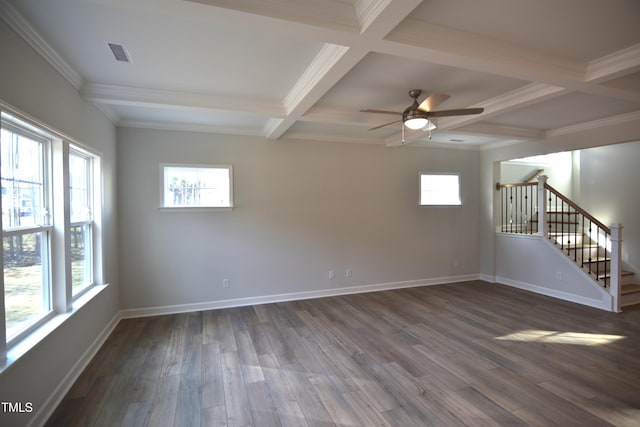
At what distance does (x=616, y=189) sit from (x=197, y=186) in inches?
293

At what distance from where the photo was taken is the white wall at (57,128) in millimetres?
1874

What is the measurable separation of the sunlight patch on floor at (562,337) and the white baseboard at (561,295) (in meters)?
1.11

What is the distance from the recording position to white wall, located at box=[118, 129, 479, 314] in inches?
170

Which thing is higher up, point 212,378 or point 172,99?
point 172,99

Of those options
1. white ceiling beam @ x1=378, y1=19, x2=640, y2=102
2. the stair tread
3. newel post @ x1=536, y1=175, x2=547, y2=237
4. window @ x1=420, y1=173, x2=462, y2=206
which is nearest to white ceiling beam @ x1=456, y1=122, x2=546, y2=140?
newel post @ x1=536, y1=175, x2=547, y2=237

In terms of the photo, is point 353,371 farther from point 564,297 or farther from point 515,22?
point 564,297

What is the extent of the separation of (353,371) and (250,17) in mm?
2878

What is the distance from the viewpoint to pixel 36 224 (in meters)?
2.40

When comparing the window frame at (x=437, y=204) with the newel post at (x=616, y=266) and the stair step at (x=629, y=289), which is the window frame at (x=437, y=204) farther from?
the stair step at (x=629, y=289)

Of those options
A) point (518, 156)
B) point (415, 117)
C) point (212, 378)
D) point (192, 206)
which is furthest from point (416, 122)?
point (518, 156)

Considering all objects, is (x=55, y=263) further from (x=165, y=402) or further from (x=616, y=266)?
(x=616, y=266)

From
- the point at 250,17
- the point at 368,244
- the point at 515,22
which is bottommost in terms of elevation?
the point at 368,244

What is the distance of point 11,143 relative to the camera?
2078 mm

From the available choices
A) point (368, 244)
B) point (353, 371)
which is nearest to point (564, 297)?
point (368, 244)
